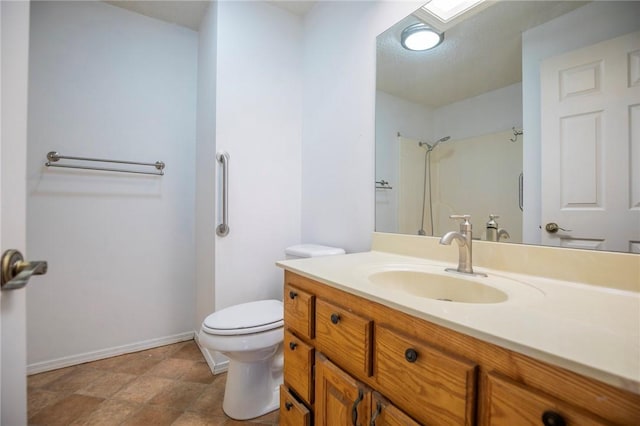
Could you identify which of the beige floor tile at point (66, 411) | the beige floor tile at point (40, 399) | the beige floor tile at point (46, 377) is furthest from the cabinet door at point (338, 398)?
the beige floor tile at point (46, 377)

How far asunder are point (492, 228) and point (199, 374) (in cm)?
181

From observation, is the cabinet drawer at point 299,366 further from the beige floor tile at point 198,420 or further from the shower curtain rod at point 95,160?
the shower curtain rod at point 95,160

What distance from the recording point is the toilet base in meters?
1.36

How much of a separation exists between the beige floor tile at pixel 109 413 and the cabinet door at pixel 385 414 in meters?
1.36

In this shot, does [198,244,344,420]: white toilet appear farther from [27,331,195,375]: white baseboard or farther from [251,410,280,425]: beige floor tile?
[27,331,195,375]: white baseboard

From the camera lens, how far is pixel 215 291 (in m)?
1.71

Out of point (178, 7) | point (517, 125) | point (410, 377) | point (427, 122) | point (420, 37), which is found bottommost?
point (410, 377)

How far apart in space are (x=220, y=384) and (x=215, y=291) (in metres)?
0.53

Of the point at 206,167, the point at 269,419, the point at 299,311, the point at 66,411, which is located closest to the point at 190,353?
the point at 66,411

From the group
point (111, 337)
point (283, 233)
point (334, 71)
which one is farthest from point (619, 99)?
point (111, 337)

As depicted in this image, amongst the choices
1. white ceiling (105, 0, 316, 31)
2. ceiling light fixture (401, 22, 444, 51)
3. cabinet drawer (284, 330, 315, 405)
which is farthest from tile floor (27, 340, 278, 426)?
white ceiling (105, 0, 316, 31)

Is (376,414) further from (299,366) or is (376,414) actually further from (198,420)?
(198,420)

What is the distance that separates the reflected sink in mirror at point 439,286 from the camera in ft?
2.76

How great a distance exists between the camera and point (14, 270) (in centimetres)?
46
